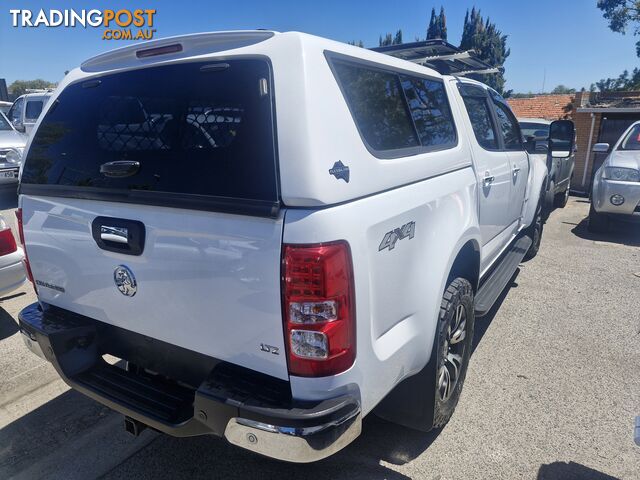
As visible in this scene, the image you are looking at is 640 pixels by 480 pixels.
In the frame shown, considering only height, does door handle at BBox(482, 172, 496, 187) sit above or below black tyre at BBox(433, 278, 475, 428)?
above

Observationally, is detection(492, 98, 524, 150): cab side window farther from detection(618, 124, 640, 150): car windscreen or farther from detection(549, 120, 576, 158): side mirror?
detection(618, 124, 640, 150): car windscreen

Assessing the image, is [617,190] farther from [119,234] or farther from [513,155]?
[119,234]

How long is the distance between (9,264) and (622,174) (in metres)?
7.90

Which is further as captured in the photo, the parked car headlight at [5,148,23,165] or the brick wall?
the brick wall

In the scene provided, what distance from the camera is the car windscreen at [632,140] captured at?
25.7 feet

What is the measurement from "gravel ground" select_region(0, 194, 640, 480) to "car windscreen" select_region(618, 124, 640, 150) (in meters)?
4.80

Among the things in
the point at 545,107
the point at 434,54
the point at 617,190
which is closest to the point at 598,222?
the point at 617,190

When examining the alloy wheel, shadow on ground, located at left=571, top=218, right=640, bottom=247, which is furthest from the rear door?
shadow on ground, located at left=571, top=218, right=640, bottom=247

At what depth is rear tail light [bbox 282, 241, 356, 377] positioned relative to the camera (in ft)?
5.37

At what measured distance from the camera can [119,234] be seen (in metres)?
2.04

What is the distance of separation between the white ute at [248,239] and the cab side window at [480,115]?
2.81 feet

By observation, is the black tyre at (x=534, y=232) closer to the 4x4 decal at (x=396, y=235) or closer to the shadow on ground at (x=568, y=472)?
the shadow on ground at (x=568, y=472)

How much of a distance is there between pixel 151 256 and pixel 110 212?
318 mm

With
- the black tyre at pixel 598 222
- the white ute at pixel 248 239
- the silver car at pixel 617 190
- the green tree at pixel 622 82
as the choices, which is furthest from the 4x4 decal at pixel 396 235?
the green tree at pixel 622 82
